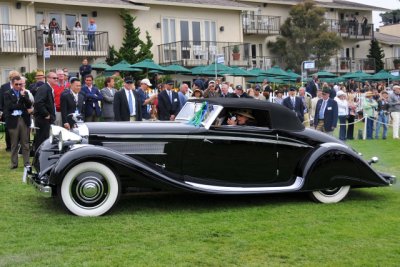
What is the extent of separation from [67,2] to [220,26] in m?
10.7

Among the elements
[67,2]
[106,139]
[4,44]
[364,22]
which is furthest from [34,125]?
[364,22]

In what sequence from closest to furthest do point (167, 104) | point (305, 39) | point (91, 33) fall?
1. point (167, 104)
2. point (91, 33)
3. point (305, 39)

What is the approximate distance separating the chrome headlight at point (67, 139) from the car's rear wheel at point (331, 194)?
3361 mm

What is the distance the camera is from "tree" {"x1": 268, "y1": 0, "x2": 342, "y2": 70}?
129 feet

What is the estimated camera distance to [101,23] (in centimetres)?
2889

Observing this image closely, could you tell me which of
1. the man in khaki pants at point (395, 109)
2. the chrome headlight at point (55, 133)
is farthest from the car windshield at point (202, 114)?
the man in khaki pants at point (395, 109)

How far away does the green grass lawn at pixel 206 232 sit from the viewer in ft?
17.5

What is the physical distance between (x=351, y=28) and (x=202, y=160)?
42.4 meters

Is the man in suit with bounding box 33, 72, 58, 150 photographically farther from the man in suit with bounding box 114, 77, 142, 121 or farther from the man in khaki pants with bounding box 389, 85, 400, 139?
the man in khaki pants with bounding box 389, 85, 400, 139

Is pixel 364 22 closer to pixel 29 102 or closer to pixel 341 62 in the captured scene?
pixel 341 62

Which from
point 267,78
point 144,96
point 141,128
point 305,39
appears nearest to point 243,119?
point 141,128

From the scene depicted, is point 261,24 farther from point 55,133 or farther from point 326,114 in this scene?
point 55,133

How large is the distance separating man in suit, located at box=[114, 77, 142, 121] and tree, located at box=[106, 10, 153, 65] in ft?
54.8

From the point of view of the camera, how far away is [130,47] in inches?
1126
